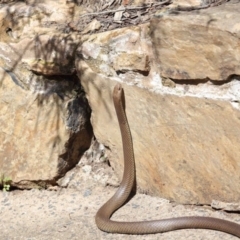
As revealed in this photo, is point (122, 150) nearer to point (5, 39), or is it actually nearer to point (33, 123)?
point (33, 123)

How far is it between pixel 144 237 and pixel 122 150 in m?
0.85

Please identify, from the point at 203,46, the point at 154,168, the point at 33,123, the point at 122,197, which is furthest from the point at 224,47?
the point at 33,123

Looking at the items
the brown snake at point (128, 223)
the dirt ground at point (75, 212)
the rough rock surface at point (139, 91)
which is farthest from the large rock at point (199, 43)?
the dirt ground at point (75, 212)

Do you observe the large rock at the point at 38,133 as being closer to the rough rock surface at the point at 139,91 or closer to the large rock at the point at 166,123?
the rough rock surface at the point at 139,91

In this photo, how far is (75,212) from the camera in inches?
188

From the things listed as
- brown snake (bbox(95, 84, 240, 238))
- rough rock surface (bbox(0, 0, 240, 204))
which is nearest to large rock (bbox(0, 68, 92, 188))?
rough rock surface (bbox(0, 0, 240, 204))

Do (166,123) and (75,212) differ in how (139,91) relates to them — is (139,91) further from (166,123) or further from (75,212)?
(75,212)

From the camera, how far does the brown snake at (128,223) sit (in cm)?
418

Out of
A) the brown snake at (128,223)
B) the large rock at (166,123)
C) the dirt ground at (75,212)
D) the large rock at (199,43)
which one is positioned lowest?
the dirt ground at (75,212)

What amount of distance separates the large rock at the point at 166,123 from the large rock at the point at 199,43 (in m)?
0.11

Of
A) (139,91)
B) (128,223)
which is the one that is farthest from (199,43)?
(128,223)

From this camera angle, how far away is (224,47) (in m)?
3.91

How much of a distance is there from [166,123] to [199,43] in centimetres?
70

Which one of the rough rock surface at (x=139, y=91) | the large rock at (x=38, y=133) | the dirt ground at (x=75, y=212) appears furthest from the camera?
the large rock at (x=38, y=133)
